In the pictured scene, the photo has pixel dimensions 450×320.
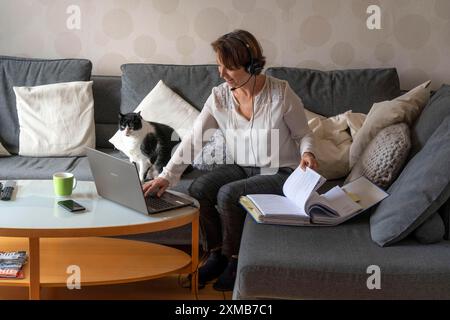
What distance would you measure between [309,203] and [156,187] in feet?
2.01

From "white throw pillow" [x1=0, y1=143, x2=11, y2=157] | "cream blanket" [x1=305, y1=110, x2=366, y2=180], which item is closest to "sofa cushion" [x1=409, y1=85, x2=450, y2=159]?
"cream blanket" [x1=305, y1=110, x2=366, y2=180]

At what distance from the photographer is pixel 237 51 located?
2.49 m

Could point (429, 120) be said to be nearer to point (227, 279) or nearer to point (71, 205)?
point (227, 279)

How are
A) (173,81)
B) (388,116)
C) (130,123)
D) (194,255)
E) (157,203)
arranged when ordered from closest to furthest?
1. (157,203)
2. (194,255)
3. (388,116)
4. (130,123)
5. (173,81)

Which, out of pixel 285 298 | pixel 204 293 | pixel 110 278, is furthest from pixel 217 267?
pixel 285 298

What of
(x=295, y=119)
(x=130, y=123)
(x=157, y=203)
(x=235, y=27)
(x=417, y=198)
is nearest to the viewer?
(x=417, y=198)

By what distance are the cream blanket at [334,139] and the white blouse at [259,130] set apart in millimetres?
258

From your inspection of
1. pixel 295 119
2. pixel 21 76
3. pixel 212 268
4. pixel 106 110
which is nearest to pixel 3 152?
pixel 21 76

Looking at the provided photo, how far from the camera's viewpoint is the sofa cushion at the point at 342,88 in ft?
10.4

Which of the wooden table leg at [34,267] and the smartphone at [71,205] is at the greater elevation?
the smartphone at [71,205]

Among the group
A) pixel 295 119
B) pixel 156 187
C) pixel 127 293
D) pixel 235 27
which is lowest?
pixel 127 293

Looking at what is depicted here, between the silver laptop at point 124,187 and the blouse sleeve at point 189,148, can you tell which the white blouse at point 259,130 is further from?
the silver laptop at point 124,187

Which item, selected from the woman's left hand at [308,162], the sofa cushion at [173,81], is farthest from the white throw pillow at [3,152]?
the woman's left hand at [308,162]

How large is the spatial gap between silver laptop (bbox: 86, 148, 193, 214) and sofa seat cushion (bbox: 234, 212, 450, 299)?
43cm
